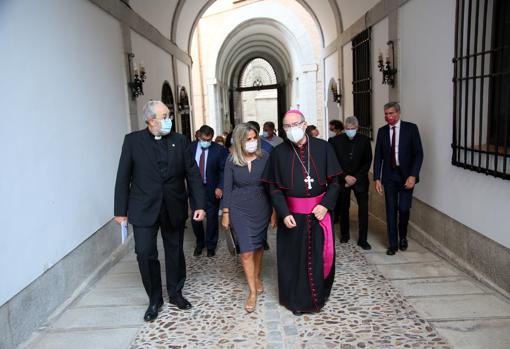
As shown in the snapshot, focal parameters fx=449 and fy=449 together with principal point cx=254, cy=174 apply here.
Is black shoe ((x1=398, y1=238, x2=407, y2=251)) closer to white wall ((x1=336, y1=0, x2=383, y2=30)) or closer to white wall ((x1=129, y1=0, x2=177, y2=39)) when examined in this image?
white wall ((x1=336, y1=0, x2=383, y2=30))

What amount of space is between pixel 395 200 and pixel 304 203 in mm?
1903

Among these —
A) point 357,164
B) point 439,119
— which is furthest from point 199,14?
point 439,119

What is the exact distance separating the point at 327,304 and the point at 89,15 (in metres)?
4.02

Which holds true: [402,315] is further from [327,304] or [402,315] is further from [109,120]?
[109,120]

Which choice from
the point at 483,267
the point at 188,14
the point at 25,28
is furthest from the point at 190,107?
the point at 483,267

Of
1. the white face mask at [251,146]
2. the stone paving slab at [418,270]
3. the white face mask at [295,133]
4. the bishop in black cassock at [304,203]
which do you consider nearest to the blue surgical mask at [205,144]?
the white face mask at [251,146]

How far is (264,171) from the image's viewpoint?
3842 millimetres

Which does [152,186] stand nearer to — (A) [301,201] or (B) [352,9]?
(A) [301,201]

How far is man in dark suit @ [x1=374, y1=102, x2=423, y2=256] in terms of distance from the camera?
496 cm

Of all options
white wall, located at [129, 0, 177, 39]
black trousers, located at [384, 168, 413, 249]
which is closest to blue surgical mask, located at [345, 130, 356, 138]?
black trousers, located at [384, 168, 413, 249]

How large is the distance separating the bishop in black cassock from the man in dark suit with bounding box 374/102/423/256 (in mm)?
1637

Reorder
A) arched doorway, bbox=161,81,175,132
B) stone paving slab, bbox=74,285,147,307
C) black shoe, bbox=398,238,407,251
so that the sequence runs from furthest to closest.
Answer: arched doorway, bbox=161,81,175,132 → black shoe, bbox=398,238,407,251 → stone paving slab, bbox=74,285,147,307

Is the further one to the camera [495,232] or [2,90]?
[495,232]

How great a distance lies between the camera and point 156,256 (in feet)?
12.6
